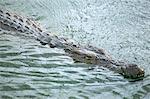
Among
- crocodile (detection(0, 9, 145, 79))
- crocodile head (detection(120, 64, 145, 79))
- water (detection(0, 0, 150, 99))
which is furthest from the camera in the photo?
crocodile (detection(0, 9, 145, 79))

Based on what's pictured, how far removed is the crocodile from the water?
108 mm

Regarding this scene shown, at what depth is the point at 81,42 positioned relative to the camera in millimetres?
6906

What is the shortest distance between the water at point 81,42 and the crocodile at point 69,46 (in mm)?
108

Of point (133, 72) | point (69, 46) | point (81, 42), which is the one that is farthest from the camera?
point (81, 42)

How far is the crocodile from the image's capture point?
559 cm

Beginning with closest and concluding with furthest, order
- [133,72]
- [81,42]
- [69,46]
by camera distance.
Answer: [133,72] < [69,46] < [81,42]

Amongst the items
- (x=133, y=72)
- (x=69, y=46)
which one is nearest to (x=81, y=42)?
(x=69, y=46)

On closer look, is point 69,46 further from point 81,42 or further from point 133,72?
point 133,72

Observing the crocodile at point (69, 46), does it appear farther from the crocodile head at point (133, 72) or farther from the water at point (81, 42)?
the water at point (81, 42)

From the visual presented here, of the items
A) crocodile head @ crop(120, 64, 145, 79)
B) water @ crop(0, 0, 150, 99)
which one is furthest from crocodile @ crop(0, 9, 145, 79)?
water @ crop(0, 0, 150, 99)

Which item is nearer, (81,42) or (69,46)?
(69,46)

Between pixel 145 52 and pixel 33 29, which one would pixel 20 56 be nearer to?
pixel 33 29

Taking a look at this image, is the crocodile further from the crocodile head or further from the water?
the water

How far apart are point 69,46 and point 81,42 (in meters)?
0.56
